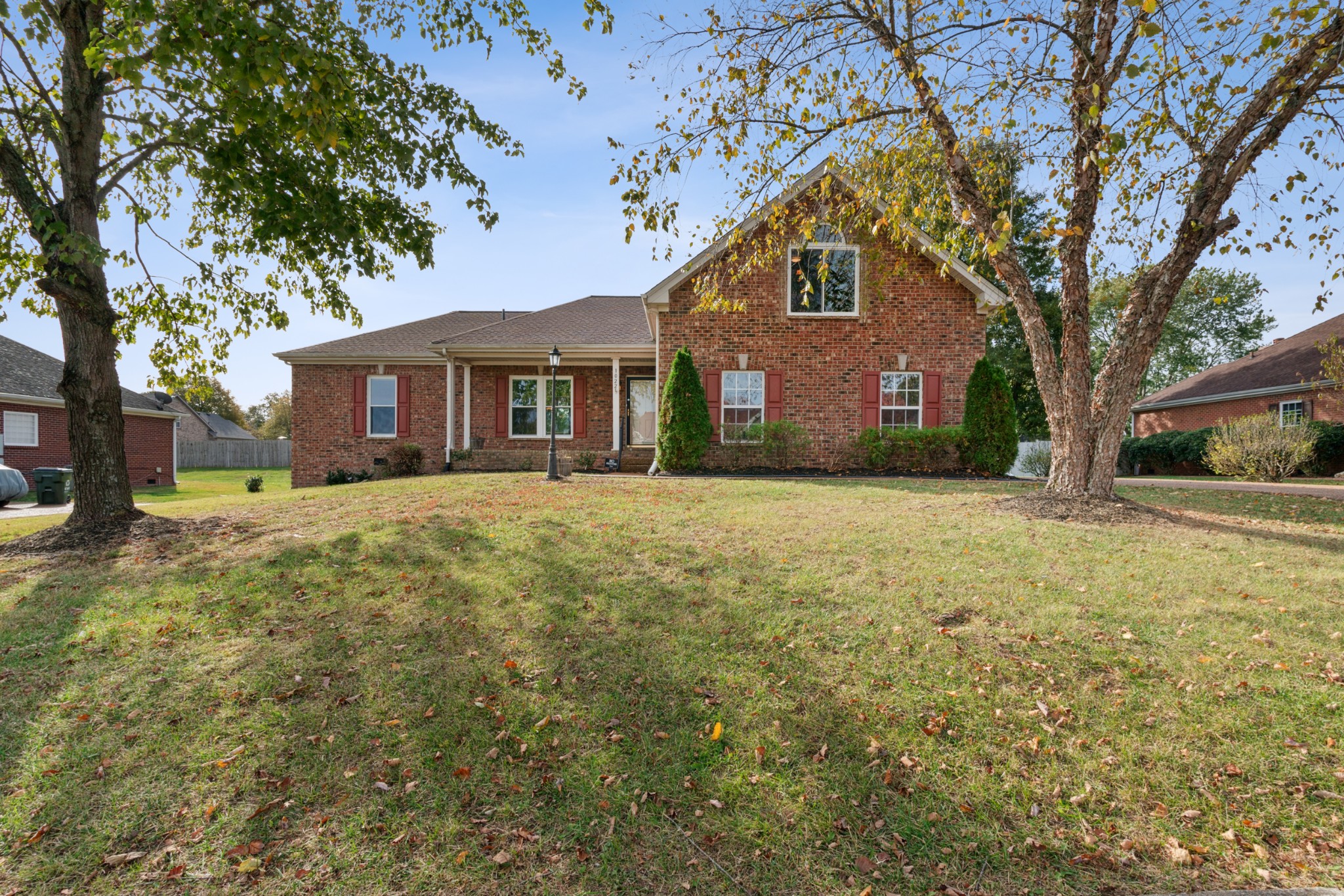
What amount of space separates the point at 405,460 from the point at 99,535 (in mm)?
8827

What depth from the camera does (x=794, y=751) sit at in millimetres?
3125

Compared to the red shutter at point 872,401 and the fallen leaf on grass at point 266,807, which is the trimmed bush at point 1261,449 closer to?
the red shutter at point 872,401

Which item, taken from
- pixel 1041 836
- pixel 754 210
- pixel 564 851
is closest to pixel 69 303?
pixel 754 210

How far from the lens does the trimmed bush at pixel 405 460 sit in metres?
15.9

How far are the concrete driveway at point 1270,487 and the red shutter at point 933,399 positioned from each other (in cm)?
373

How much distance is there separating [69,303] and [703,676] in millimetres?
8713

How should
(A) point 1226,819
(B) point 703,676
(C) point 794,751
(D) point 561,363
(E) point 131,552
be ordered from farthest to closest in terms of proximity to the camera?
(D) point 561,363 < (E) point 131,552 < (B) point 703,676 < (C) point 794,751 < (A) point 1226,819

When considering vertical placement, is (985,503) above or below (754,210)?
below

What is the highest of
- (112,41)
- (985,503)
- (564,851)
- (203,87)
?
(203,87)

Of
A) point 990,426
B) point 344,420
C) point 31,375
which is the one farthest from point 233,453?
point 990,426

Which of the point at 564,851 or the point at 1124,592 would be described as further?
the point at 1124,592

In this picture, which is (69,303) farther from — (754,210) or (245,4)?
(754,210)

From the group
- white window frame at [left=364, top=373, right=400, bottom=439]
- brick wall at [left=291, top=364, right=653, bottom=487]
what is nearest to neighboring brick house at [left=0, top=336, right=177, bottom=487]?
brick wall at [left=291, top=364, right=653, bottom=487]

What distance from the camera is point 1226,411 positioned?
22.2 m
